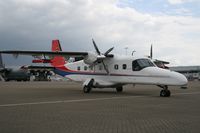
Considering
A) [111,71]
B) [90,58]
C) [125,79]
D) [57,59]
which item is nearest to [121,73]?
[125,79]

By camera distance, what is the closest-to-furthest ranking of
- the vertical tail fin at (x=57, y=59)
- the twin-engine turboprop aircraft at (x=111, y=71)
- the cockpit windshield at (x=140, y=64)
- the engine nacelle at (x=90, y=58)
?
the twin-engine turboprop aircraft at (x=111, y=71) < the cockpit windshield at (x=140, y=64) < the engine nacelle at (x=90, y=58) < the vertical tail fin at (x=57, y=59)

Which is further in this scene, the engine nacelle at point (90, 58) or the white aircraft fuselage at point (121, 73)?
the engine nacelle at point (90, 58)

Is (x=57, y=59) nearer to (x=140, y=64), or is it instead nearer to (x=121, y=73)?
(x=121, y=73)

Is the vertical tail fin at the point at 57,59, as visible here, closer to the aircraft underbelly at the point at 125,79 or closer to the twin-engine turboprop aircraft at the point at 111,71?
the twin-engine turboprop aircraft at the point at 111,71

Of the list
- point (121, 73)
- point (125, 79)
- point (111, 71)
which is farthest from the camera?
point (111, 71)

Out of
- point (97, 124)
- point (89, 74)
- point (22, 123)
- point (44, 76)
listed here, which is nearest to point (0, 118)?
point (22, 123)

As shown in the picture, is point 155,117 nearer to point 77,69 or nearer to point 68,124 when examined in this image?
point 68,124

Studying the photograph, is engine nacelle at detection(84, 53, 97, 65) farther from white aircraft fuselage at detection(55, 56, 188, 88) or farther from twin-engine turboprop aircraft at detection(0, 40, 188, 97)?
white aircraft fuselage at detection(55, 56, 188, 88)

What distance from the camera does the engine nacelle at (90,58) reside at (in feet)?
77.3

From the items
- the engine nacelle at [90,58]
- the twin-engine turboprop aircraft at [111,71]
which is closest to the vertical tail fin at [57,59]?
the twin-engine turboprop aircraft at [111,71]

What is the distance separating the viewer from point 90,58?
2377 cm

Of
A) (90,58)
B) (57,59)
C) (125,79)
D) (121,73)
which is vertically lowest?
(125,79)

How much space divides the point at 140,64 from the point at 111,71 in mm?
2930

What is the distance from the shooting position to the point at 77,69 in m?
26.1
